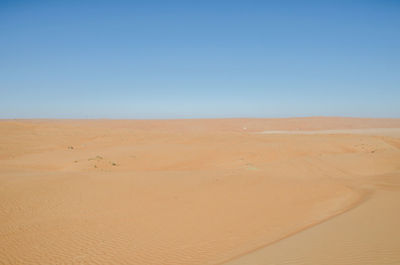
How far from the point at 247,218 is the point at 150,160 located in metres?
10.3

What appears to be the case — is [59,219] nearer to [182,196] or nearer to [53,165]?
[182,196]

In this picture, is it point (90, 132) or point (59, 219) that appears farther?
point (90, 132)

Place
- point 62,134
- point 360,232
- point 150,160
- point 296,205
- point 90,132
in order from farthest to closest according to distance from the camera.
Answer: point 90,132 → point 62,134 → point 150,160 → point 296,205 → point 360,232

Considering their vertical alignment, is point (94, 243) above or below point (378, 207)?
below

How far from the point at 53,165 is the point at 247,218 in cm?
1227

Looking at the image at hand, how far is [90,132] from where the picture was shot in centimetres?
2691

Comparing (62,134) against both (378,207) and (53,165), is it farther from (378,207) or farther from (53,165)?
(378,207)

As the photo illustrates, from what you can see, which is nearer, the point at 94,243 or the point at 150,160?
the point at 94,243

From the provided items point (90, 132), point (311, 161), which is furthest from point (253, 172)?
point (90, 132)

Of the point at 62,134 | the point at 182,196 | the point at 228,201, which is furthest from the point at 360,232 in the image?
the point at 62,134

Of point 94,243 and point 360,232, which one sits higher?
point 360,232

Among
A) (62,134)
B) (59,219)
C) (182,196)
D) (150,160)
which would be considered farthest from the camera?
(62,134)

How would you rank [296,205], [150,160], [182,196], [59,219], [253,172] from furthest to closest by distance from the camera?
[150,160]
[253,172]
[182,196]
[296,205]
[59,219]

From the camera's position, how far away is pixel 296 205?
8023 millimetres
